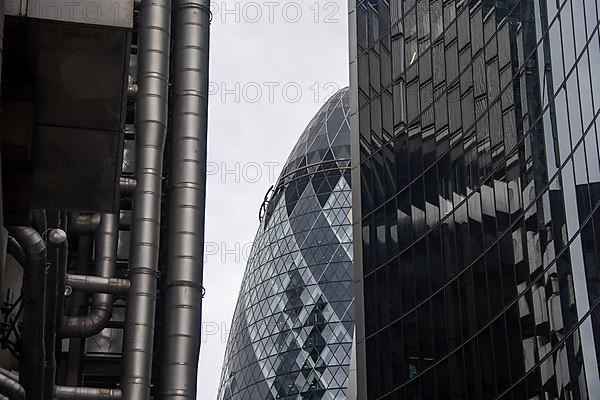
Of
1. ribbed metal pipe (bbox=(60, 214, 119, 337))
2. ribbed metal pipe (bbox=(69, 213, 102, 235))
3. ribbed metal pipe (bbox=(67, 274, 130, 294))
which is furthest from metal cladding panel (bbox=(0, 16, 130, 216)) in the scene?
ribbed metal pipe (bbox=(69, 213, 102, 235))

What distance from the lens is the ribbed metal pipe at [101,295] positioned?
29094 mm

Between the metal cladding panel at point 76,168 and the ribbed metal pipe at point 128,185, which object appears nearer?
the metal cladding panel at point 76,168

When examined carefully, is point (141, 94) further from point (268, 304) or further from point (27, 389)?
point (268, 304)

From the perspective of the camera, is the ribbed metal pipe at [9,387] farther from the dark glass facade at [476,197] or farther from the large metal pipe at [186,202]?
the large metal pipe at [186,202]

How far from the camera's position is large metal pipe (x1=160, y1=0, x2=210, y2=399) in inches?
1300

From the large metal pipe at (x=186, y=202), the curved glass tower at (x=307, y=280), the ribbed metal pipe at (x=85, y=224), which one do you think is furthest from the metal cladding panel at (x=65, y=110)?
the curved glass tower at (x=307, y=280)

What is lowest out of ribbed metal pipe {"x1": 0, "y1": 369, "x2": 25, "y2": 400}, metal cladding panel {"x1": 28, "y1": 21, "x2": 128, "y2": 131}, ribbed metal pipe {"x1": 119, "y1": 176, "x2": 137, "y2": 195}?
ribbed metal pipe {"x1": 0, "y1": 369, "x2": 25, "y2": 400}

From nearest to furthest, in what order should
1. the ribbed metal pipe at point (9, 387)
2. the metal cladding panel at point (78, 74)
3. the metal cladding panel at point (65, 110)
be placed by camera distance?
the metal cladding panel at point (78, 74)
the metal cladding panel at point (65, 110)
the ribbed metal pipe at point (9, 387)

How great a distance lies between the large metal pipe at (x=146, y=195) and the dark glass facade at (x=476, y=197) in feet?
29.3

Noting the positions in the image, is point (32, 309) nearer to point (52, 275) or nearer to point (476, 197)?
point (52, 275)

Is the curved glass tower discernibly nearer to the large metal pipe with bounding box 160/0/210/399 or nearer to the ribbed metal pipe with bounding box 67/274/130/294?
the large metal pipe with bounding box 160/0/210/399

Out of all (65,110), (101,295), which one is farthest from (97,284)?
(65,110)

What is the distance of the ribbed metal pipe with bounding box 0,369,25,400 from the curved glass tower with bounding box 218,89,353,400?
93.9 m

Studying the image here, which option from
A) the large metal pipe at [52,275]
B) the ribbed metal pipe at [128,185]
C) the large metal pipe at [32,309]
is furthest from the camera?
the ribbed metal pipe at [128,185]
